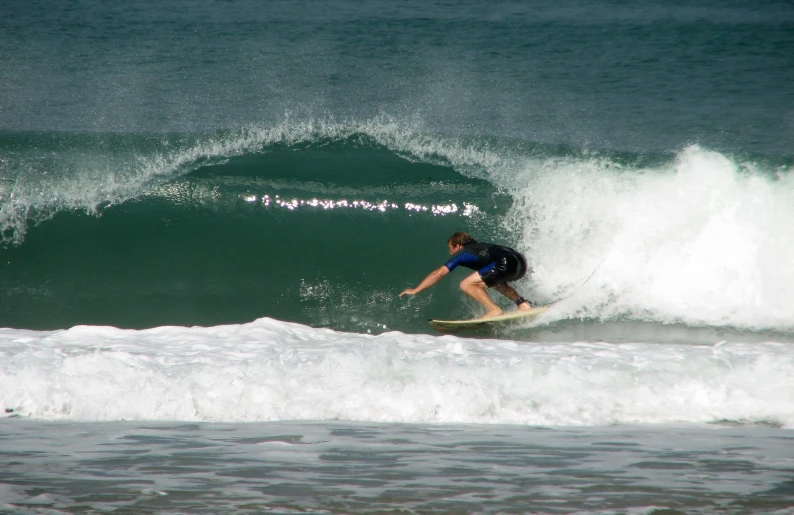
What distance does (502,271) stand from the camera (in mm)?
7289

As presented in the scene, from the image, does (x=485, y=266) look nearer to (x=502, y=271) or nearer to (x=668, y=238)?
(x=502, y=271)

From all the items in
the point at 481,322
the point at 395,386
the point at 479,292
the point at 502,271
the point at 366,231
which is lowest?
the point at 395,386

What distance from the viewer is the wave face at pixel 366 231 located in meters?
7.88

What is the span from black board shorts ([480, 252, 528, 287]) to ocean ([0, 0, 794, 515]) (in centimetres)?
50

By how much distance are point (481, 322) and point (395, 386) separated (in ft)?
7.26

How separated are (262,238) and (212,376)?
3451 mm

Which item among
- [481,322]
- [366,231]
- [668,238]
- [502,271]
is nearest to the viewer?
[481,322]

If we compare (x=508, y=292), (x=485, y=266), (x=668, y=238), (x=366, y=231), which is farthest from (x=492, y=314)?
(x=668, y=238)

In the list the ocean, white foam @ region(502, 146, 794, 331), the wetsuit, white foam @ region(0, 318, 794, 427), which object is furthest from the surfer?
white foam @ region(0, 318, 794, 427)

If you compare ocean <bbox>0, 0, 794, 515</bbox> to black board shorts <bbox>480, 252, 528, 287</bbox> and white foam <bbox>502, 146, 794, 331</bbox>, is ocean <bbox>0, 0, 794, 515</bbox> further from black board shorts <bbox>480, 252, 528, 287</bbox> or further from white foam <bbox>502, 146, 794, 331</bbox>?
black board shorts <bbox>480, 252, 528, 287</bbox>

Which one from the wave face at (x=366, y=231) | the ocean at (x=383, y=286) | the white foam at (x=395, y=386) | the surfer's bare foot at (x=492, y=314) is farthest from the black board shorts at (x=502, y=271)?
Answer: the white foam at (x=395, y=386)

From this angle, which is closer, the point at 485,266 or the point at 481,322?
the point at 481,322

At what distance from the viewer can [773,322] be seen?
786cm

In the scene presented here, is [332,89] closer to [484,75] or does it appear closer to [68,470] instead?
[484,75]
